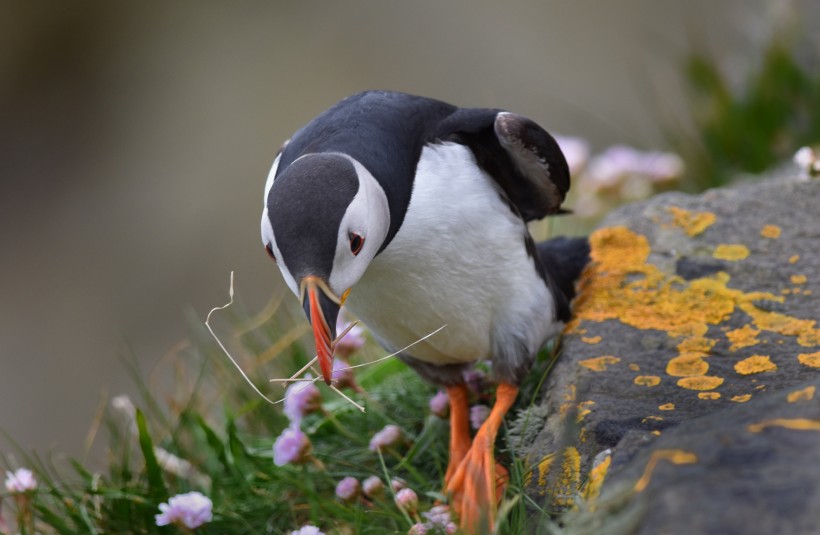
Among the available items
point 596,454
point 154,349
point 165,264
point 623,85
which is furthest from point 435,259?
point 623,85

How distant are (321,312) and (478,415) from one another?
1.36 metres

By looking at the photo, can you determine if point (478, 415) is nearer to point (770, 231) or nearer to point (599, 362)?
point (599, 362)

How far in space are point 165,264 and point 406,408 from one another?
285 inches

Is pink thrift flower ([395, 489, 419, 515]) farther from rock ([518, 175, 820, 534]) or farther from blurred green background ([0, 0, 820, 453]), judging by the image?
blurred green background ([0, 0, 820, 453])

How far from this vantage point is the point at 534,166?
3.80m

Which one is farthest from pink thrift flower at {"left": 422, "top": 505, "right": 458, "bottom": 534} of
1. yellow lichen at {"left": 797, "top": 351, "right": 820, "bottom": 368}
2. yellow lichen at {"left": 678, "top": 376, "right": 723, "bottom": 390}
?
yellow lichen at {"left": 797, "top": 351, "right": 820, "bottom": 368}

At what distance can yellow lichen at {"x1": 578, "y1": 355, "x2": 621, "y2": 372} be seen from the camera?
362 centimetres

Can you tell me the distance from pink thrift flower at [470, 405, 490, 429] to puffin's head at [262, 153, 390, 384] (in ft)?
3.88

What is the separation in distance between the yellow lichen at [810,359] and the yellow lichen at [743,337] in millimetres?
239

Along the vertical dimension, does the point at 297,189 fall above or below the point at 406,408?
above

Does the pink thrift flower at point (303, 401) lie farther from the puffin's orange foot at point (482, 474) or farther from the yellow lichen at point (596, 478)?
the yellow lichen at point (596, 478)

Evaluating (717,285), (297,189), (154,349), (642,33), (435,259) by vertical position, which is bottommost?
(154,349)

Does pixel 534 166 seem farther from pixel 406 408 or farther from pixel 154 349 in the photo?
pixel 154 349

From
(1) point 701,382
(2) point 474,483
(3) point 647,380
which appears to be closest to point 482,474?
(2) point 474,483
